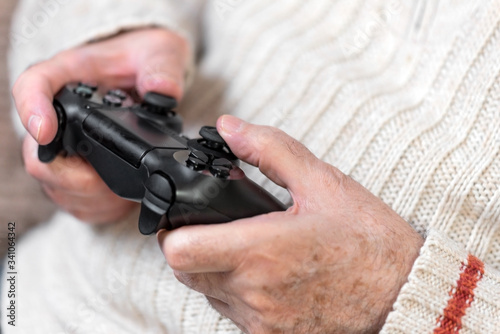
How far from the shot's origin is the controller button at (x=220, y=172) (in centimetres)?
40

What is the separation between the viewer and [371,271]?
419 mm

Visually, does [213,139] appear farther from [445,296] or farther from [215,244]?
[445,296]

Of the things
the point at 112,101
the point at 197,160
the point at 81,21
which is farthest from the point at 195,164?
the point at 81,21

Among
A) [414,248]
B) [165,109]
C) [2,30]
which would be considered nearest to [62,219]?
[165,109]

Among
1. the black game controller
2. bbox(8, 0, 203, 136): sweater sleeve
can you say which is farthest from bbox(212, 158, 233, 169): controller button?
bbox(8, 0, 203, 136): sweater sleeve

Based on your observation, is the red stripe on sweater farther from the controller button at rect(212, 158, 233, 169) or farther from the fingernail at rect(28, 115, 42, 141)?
the fingernail at rect(28, 115, 42, 141)

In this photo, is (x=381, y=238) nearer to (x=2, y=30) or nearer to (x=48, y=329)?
(x=48, y=329)

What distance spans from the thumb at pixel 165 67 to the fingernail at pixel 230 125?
174 mm

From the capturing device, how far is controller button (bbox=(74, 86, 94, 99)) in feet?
1.69

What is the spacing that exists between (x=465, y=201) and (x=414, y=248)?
79 mm

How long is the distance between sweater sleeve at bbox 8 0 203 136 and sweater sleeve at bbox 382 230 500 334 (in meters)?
0.40

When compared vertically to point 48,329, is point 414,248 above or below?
above

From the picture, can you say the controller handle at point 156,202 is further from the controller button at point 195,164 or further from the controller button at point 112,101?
the controller button at point 112,101

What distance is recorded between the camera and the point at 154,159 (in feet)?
1.34
